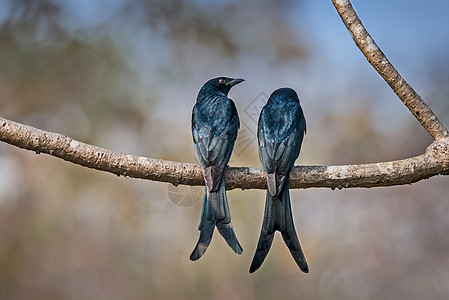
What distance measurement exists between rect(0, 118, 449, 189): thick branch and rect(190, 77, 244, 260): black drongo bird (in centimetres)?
8

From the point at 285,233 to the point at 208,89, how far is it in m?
1.23

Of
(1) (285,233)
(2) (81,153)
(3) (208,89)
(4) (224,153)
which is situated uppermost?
(3) (208,89)

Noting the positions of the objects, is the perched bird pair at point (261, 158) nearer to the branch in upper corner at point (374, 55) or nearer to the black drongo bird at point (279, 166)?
the black drongo bird at point (279, 166)

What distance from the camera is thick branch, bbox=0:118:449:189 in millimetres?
2498

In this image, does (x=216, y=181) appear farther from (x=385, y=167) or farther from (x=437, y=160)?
(x=437, y=160)

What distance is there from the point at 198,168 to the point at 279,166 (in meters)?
0.43

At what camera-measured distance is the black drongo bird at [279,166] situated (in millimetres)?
2564

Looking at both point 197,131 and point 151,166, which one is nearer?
point 151,166

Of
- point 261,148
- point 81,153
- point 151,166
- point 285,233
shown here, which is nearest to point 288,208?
point 285,233

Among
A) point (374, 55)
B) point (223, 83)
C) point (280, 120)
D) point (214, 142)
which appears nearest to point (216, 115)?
point (214, 142)

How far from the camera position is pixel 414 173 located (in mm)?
2729

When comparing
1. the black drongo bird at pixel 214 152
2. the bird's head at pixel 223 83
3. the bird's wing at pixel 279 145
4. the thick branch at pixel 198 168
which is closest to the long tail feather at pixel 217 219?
the black drongo bird at pixel 214 152

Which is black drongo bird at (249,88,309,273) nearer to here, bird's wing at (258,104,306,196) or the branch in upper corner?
Result: bird's wing at (258,104,306,196)

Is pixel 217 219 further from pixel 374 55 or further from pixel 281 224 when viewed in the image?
pixel 374 55
